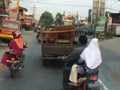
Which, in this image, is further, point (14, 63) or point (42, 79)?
point (42, 79)

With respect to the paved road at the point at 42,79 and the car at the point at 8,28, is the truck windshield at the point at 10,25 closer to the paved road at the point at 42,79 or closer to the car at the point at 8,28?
the car at the point at 8,28

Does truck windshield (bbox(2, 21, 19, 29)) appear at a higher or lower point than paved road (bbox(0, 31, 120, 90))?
higher

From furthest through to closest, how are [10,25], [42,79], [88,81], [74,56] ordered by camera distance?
[10,25] < [42,79] < [74,56] < [88,81]

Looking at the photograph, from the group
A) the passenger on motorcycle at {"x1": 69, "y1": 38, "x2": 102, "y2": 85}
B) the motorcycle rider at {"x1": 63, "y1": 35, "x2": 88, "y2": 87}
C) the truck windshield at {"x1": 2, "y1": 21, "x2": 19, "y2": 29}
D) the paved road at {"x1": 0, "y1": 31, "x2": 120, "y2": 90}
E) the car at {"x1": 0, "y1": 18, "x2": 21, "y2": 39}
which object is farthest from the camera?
the truck windshield at {"x1": 2, "y1": 21, "x2": 19, "y2": 29}

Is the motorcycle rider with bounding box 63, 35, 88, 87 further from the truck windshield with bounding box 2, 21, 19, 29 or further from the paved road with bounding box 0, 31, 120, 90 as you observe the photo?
the truck windshield with bounding box 2, 21, 19, 29

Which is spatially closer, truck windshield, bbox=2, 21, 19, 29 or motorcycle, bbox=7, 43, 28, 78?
motorcycle, bbox=7, 43, 28, 78

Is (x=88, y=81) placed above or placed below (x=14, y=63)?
above

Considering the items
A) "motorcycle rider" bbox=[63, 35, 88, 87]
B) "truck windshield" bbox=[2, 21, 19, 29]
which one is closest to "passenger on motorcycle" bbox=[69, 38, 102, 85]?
"motorcycle rider" bbox=[63, 35, 88, 87]

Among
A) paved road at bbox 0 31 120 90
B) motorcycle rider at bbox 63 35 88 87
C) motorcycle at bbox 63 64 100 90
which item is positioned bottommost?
paved road at bbox 0 31 120 90

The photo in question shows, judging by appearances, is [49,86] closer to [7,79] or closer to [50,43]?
[7,79]

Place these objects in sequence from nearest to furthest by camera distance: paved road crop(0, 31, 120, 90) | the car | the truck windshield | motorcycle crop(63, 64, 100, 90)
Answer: motorcycle crop(63, 64, 100, 90), paved road crop(0, 31, 120, 90), the car, the truck windshield

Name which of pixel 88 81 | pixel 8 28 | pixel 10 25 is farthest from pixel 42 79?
pixel 10 25

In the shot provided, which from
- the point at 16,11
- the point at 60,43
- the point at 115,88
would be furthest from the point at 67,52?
the point at 16,11

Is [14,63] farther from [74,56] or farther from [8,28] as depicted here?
[8,28]
